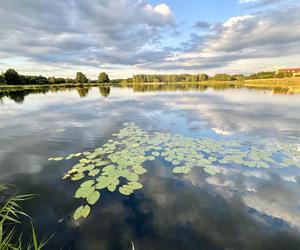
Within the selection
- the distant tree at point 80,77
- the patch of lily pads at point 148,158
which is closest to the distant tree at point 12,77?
the distant tree at point 80,77

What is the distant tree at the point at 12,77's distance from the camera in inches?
2215

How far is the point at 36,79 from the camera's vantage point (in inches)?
2771

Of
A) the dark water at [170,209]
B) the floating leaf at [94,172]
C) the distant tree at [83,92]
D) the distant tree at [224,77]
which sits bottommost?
the distant tree at [83,92]

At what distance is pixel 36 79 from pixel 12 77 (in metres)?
13.0

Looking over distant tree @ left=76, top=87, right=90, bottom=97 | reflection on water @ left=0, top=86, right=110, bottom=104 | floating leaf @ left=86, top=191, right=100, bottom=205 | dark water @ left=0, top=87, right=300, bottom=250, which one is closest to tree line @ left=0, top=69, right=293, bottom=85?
reflection on water @ left=0, top=86, right=110, bottom=104

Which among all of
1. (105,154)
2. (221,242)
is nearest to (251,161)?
(221,242)

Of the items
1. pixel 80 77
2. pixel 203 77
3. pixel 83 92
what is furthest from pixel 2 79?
pixel 203 77

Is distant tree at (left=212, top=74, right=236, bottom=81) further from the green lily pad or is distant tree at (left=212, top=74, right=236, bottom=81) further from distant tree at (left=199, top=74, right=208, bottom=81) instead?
the green lily pad

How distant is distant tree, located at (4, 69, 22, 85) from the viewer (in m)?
56.2

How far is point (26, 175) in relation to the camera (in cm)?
445

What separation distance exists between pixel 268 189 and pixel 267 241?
152 centimetres

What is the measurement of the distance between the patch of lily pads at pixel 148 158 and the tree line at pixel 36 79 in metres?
67.9

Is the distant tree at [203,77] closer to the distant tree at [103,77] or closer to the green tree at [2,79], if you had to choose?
the distant tree at [103,77]

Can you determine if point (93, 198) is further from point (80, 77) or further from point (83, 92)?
point (80, 77)
